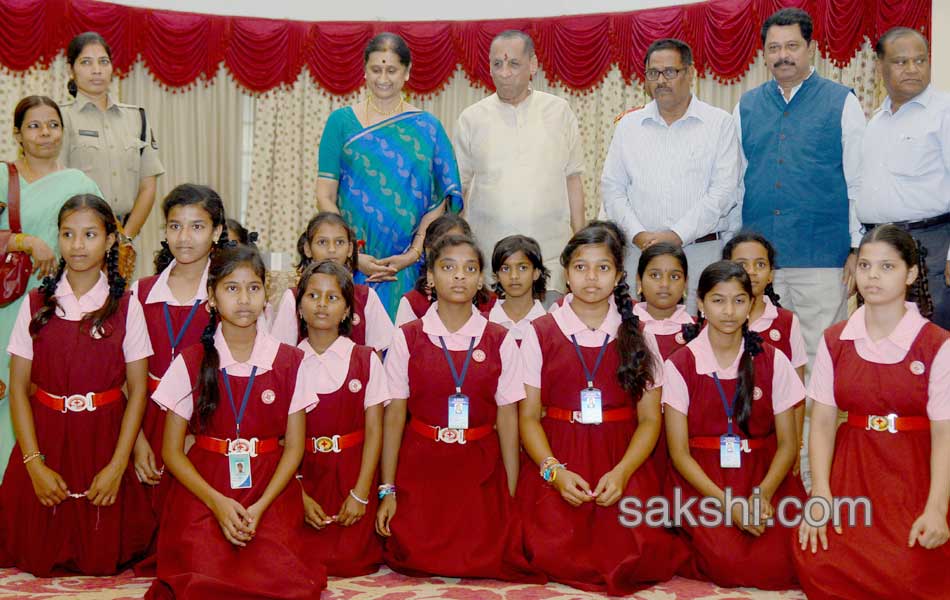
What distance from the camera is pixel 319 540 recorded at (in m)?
3.21

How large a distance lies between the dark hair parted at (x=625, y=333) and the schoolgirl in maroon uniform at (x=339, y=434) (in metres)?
0.82

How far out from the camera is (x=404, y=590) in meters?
2.99

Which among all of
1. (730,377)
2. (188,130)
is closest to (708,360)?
(730,377)

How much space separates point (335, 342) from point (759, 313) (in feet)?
5.44

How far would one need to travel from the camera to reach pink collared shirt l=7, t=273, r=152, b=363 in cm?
322

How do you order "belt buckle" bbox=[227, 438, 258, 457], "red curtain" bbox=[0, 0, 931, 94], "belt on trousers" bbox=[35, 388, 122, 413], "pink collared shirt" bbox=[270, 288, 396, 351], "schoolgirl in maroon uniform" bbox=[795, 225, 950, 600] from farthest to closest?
"red curtain" bbox=[0, 0, 931, 94]
"pink collared shirt" bbox=[270, 288, 396, 351]
"belt on trousers" bbox=[35, 388, 122, 413]
"belt buckle" bbox=[227, 438, 258, 457]
"schoolgirl in maroon uniform" bbox=[795, 225, 950, 600]

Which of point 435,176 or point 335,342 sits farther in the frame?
point 435,176

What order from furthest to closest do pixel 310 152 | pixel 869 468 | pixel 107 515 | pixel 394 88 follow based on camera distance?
pixel 310 152 < pixel 394 88 < pixel 107 515 < pixel 869 468

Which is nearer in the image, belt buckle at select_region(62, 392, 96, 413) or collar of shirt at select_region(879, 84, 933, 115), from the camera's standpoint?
belt buckle at select_region(62, 392, 96, 413)

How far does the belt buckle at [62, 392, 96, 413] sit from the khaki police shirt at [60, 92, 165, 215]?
162 cm

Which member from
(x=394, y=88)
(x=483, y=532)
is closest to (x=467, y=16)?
(x=394, y=88)

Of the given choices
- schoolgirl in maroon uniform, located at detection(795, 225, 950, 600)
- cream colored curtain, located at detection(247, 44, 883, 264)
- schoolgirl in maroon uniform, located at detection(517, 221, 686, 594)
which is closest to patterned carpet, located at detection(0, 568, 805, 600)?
schoolgirl in maroon uniform, located at detection(517, 221, 686, 594)

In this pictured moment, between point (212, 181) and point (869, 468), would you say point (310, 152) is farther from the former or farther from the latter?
point (869, 468)

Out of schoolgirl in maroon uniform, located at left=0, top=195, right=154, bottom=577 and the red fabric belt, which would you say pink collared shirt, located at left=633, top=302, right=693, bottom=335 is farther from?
schoolgirl in maroon uniform, located at left=0, top=195, right=154, bottom=577
